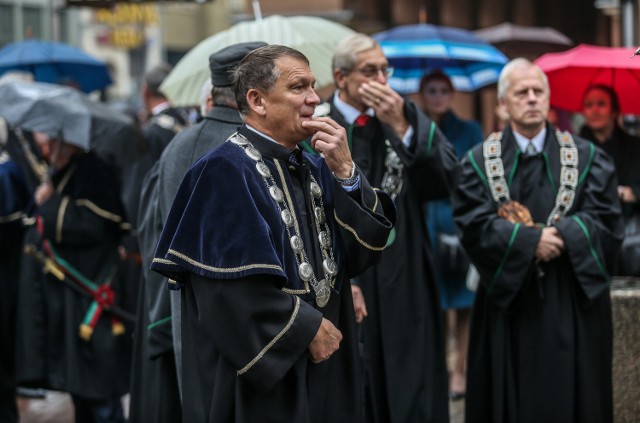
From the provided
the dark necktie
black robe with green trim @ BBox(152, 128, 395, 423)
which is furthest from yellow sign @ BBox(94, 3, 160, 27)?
black robe with green trim @ BBox(152, 128, 395, 423)

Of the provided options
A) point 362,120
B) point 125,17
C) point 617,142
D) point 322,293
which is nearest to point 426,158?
point 362,120

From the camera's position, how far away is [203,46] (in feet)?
24.7

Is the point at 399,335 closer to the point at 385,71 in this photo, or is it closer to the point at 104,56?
the point at 385,71

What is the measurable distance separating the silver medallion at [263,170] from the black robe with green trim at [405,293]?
5.85 ft

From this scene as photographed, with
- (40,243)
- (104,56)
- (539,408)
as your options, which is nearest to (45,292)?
(40,243)

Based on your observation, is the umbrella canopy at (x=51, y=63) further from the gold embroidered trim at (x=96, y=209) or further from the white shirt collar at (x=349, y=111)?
the white shirt collar at (x=349, y=111)

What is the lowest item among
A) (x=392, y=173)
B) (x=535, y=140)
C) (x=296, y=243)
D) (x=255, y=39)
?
(x=296, y=243)

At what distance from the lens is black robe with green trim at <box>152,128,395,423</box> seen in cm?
421

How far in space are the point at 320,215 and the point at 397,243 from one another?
173cm

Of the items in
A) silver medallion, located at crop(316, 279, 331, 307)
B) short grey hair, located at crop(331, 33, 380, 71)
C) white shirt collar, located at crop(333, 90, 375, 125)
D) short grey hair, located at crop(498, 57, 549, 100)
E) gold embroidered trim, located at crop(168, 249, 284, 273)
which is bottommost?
silver medallion, located at crop(316, 279, 331, 307)

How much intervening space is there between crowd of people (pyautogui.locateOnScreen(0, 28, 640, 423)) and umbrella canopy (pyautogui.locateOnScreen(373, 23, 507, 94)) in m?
0.44

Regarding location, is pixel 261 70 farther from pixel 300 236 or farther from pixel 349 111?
pixel 349 111

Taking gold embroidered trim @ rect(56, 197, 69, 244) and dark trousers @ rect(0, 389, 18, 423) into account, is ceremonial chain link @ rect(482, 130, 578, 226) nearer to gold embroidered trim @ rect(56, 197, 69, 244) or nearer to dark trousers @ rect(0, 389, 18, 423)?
gold embroidered trim @ rect(56, 197, 69, 244)

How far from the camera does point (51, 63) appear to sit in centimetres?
1106
